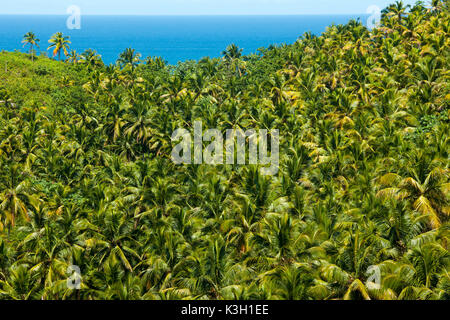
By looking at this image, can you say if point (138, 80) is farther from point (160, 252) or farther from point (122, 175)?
point (160, 252)

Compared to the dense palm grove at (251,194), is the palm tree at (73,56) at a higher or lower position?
higher

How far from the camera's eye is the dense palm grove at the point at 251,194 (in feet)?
79.8

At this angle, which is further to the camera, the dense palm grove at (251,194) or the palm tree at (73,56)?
the palm tree at (73,56)

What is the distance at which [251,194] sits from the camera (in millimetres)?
32094

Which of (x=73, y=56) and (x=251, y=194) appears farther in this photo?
(x=73, y=56)

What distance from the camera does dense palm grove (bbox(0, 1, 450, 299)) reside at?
24.3 meters

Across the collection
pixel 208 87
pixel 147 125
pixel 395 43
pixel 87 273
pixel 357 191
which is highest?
pixel 395 43

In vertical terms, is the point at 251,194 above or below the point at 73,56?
below

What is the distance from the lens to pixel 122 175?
129 feet

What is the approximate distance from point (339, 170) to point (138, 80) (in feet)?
134

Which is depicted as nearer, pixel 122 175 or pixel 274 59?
pixel 122 175

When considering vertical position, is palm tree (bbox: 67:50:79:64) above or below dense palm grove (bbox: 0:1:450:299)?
above

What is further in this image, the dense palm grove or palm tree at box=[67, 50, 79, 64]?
palm tree at box=[67, 50, 79, 64]
